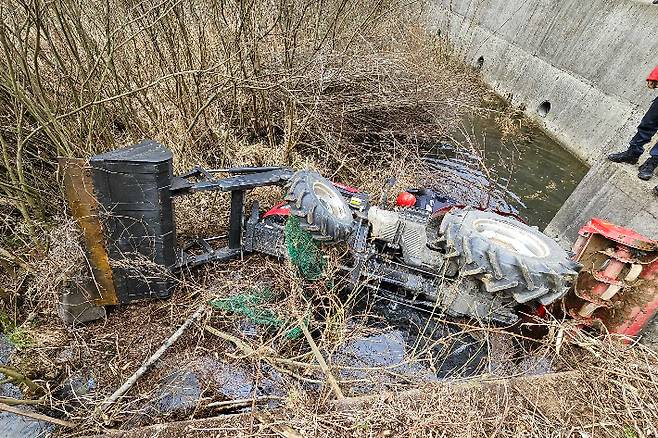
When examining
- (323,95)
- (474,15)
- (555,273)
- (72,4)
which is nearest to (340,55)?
(323,95)

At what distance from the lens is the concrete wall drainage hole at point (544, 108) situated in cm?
912

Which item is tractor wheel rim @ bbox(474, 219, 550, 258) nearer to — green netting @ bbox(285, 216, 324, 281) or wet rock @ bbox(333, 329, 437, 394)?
wet rock @ bbox(333, 329, 437, 394)

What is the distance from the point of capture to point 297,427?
2.41 m

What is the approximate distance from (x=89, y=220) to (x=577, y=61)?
31.6 feet

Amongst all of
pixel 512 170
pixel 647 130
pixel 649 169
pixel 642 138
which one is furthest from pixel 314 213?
pixel 512 170

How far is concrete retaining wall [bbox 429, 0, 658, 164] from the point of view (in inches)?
283

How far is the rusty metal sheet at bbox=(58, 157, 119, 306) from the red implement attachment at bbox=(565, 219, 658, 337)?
3645 millimetres

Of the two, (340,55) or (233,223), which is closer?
(233,223)

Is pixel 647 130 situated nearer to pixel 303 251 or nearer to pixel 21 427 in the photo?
pixel 303 251

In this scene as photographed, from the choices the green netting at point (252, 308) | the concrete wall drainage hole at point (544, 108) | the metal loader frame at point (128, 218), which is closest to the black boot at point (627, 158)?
the metal loader frame at point (128, 218)

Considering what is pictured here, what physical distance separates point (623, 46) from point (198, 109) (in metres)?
7.79

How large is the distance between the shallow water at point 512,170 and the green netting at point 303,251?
3.33 meters

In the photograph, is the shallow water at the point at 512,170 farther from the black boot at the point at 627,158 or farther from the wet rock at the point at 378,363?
the wet rock at the point at 378,363

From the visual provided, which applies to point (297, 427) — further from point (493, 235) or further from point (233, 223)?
point (493, 235)
